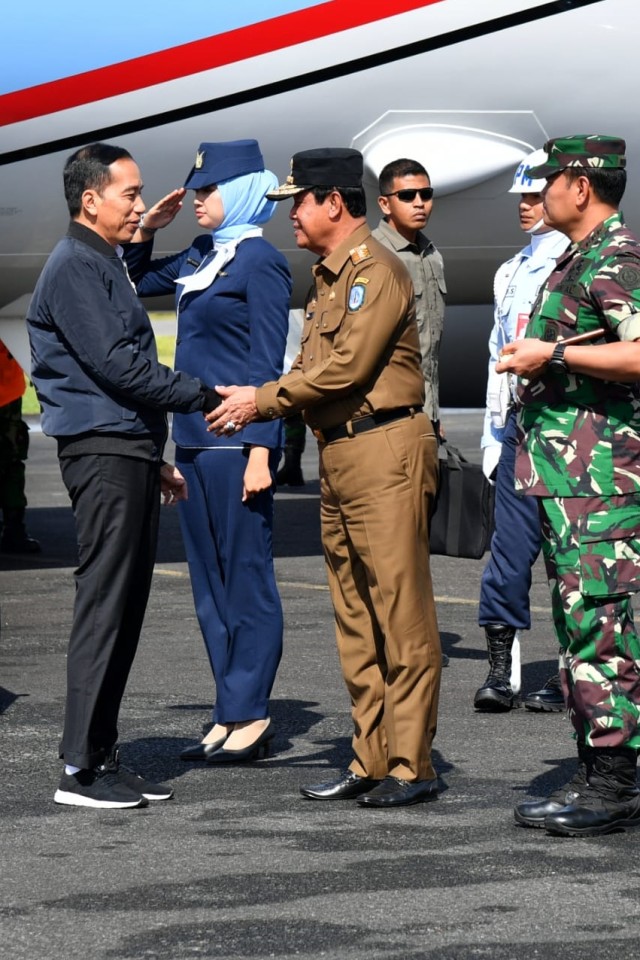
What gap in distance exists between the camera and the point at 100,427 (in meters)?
4.77

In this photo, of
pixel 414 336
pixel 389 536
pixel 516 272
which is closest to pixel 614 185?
pixel 414 336

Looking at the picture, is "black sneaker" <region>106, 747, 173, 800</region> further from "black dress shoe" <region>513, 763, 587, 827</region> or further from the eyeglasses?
the eyeglasses

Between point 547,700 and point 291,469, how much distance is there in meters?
8.41

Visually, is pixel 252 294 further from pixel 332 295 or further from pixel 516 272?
pixel 516 272

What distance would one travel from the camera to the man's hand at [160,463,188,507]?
5.08 meters

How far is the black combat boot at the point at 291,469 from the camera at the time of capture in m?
14.3

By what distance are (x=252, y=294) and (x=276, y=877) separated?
194cm

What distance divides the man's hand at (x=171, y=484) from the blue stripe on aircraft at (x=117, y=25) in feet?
11.1

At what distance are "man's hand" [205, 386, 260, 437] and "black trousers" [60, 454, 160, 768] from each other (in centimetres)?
22

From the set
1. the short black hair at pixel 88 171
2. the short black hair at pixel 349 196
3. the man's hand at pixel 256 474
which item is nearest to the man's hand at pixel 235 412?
the man's hand at pixel 256 474

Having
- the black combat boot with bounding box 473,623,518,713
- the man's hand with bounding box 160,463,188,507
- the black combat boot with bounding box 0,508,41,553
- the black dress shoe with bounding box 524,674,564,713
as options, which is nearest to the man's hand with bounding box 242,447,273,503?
the man's hand with bounding box 160,463,188,507

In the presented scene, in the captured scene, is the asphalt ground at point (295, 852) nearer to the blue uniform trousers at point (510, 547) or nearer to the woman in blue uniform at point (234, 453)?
the woman in blue uniform at point (234, 453)

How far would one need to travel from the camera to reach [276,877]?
4.08 metres

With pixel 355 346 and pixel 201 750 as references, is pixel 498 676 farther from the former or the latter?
pixel 355 346
